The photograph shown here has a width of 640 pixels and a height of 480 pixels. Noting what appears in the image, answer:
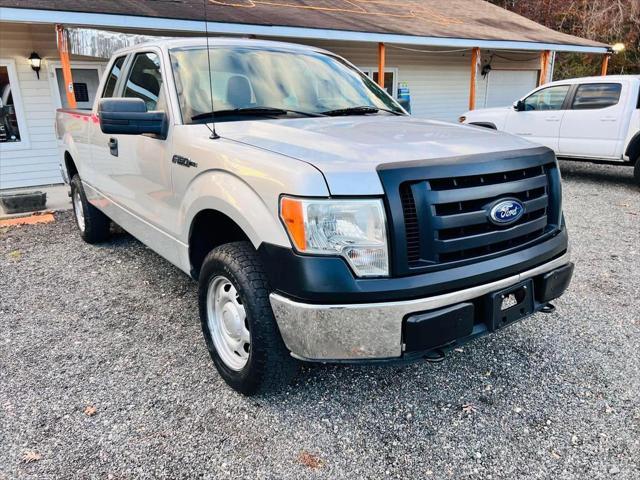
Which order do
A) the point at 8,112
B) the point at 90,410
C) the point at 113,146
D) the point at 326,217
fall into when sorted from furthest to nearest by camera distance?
the point at 8,112, the point at 113,146, the point at 90,410, the point at 326,217

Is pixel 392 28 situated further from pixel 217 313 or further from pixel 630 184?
pixel 217 313

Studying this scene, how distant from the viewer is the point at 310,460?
2.30 m

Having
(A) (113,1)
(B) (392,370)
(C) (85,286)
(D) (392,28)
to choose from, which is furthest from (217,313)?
(D) (392,28)

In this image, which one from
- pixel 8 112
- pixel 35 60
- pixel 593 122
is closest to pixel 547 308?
pixel 593 122

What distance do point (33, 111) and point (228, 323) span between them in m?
8.63

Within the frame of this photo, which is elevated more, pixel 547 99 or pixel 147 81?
pixel 147 81

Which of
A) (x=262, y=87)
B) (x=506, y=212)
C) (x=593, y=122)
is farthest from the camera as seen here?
(x=593, y=122)

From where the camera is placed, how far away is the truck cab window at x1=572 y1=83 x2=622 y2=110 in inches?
329

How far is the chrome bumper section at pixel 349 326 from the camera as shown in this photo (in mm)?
2098

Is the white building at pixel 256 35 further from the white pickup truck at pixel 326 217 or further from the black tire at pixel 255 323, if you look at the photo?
the black tire at pixel 255 323

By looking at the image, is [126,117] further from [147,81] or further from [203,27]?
[203,27]

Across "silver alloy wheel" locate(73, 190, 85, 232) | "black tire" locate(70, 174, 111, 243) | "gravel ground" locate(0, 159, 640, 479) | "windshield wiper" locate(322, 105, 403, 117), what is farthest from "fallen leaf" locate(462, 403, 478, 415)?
"silver alloy wheel" locate(73, 190, 85, 232)

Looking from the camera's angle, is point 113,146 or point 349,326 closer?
point 349,326

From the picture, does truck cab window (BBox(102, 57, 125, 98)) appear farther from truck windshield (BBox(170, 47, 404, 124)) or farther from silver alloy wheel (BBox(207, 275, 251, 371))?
silver alloy wheel (BBox(207, 275, 251, 371))
